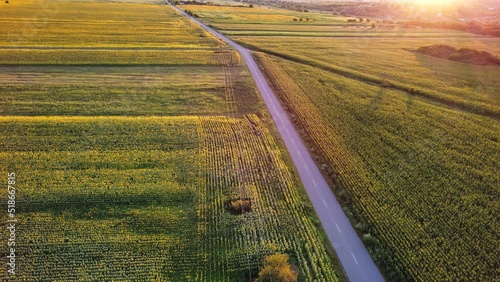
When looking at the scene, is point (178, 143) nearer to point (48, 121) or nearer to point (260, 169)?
point (260, 169)

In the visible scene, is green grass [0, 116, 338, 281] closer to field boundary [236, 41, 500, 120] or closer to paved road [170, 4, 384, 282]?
paved road [170, 4, 384, 282]

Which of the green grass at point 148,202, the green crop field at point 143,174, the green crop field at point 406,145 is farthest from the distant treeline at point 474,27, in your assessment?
the green grass at point 148,202

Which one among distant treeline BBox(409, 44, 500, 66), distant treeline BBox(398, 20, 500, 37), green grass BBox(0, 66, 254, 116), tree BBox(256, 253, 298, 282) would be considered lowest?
tree BBox(256, 253, 298, 282)

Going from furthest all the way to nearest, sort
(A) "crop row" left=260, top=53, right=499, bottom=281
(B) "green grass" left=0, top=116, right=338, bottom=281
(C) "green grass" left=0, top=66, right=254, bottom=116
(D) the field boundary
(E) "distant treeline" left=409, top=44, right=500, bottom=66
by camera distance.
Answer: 1. (E) "distant treeline" left=409, top=44, right=500, bottom=66
2. (D) the field boundary
3. (C) "green grass" left=0, top=66, right=254, bottom=116
4. (A) "crop row" left=260, top=53, right=499, bottom=281
5. (B) "green grass" left=0, top=116, right=338, bottom=281

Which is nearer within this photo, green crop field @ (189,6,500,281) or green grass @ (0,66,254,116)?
green crop field @ (189,6,500,281)

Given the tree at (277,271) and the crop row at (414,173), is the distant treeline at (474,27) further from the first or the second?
the tree at (277,271)

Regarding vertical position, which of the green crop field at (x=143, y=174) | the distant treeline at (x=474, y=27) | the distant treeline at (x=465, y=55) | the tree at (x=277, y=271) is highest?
the distant treeline at (x=474, y=27)

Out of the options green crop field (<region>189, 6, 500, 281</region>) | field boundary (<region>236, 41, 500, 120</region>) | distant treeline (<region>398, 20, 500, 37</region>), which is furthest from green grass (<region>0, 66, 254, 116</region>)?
distant treeline (<region>398, 20, 500, 37</region>)

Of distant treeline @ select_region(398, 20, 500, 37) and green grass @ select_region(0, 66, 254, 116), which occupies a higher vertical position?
distant treeline @ select_region(398, 20, 500, 37)
